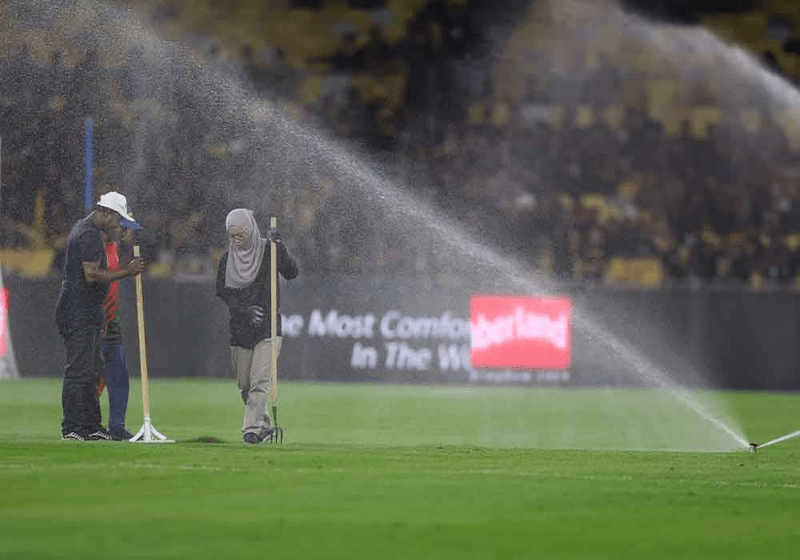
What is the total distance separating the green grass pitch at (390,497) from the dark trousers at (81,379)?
0.58 metres

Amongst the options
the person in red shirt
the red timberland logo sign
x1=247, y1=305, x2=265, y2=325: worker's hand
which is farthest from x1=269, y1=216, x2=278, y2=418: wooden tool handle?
the red timberland logo sign

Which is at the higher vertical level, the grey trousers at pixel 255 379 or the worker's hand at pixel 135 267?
the worker's hand at pixel 135 267

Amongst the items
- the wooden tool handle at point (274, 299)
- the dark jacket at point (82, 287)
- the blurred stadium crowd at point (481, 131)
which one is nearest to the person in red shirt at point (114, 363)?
the dark jacket at point (82, 287)

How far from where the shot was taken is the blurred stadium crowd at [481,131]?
102 ft

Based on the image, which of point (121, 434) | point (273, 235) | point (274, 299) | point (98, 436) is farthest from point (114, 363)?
point (273, 235)

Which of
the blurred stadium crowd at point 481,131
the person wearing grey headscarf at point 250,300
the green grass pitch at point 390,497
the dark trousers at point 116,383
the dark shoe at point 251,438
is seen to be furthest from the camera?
the blurred stadium crowd at point 481,131

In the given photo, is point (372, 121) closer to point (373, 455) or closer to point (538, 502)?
point (373, 455)

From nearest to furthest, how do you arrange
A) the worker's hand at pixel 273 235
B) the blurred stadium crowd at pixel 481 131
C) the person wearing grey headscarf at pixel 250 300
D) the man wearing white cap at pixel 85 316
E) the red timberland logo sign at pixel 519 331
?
the man wearing white cap at pixel 85 316, the worker's hand at pixel 273 235, the person wearing grey headscarf at pixel 250 300, the red timberland logo sign at pixel 519 331, the blurred stadium crowd at pixel 481 131

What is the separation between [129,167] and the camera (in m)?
31.1

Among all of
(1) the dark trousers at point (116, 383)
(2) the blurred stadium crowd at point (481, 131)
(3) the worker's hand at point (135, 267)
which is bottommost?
(1) the dark trousers at point (116, 383)

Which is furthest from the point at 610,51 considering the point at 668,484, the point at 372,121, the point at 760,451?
the point at 668,484

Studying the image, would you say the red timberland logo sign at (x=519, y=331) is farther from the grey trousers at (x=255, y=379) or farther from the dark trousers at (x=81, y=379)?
the dark trousers at (x=81, y=379)

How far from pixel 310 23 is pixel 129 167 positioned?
10.7 meters

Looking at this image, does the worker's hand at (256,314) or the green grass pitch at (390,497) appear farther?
the worker's hand at (256,314)
